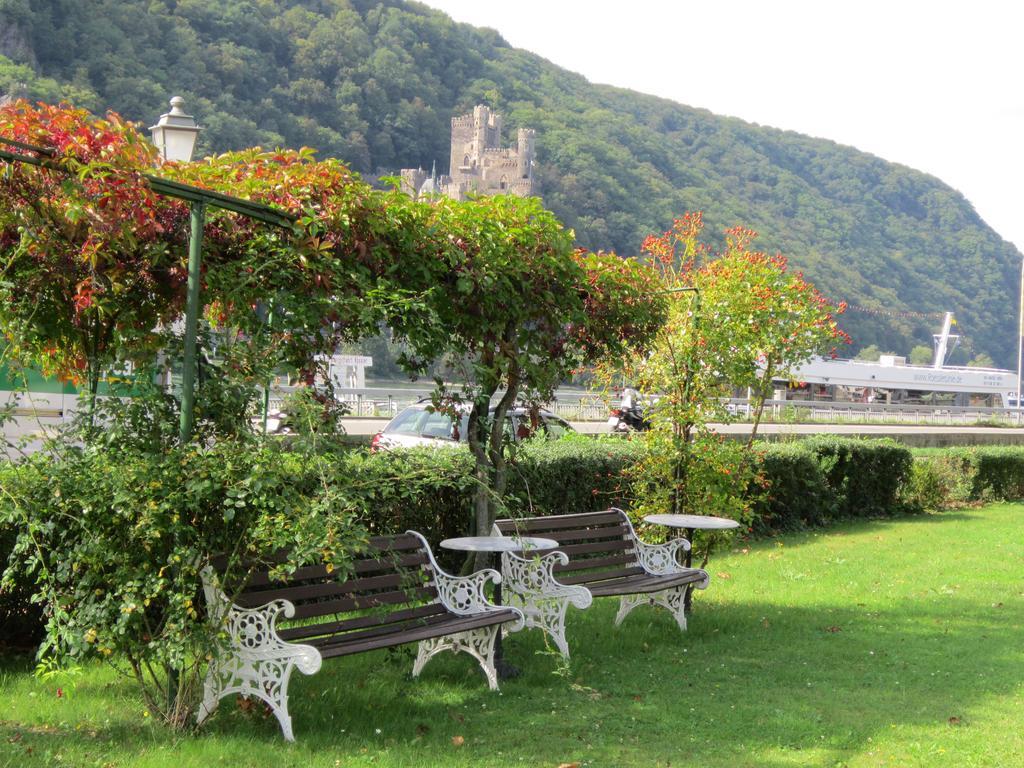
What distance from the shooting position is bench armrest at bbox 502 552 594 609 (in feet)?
20.1

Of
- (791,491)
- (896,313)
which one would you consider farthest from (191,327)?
(896,313)

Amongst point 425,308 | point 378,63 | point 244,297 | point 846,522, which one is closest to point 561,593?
point 425,308

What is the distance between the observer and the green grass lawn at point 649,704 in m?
4.54

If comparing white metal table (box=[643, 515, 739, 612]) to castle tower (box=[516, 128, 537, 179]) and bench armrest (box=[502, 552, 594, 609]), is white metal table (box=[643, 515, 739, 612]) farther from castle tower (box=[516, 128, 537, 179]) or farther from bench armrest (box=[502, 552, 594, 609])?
castle tower (box=[516, 128, 537, 179])

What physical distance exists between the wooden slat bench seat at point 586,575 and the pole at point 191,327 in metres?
2.35

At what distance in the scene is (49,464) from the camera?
4527 mm

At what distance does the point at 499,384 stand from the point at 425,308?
1.72m

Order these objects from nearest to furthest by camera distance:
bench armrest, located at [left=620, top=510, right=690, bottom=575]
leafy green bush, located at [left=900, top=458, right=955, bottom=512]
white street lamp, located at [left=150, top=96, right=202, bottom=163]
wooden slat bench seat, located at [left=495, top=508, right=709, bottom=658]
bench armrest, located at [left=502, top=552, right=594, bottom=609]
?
1. bench armrest, located at [left=502, top=552, right=594, bottom=609]
2. wooden slat bench seat, located at [left=495, top=508, right=709, bottom=658]
3. bench armrest, located at [left=620, top=510, right=690, bottom=575]
4. white street lamp, located at [left=150, top=96, right=202, bottom=163]
5. leafy green bush, located at [left=900, top=458, right=955, bottom=512]

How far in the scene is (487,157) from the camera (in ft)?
432

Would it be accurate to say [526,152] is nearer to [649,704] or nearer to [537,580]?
[537,580]

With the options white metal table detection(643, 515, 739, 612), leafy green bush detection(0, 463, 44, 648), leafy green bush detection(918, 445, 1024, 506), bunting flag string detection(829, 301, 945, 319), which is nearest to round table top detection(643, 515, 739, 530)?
white metal table detection(643, 515, 739, 612)

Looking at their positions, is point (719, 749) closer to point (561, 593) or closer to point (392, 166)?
point (561, 593)

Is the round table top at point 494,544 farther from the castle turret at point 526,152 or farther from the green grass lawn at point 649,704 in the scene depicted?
the castle turret at point 526,152

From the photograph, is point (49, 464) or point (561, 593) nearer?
point (49, 464)
